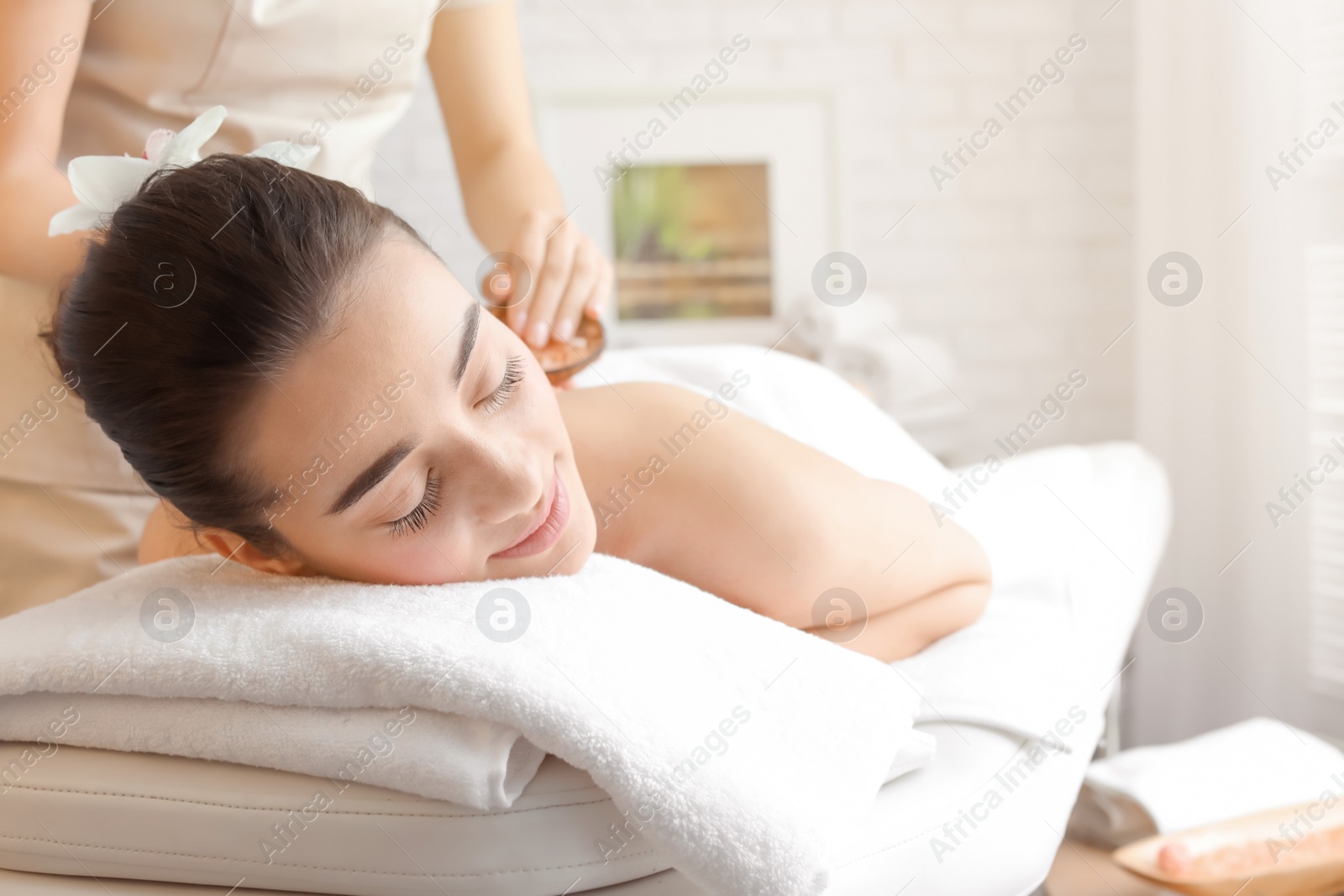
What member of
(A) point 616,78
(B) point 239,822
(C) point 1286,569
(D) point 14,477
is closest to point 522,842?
(B) point 239,822

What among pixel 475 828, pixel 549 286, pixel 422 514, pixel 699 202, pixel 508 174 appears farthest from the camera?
pixel 699 202


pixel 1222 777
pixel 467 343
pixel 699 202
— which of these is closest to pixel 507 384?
pixel 467 343

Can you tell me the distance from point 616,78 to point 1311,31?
1.58 m

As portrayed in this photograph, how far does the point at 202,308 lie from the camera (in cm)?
62

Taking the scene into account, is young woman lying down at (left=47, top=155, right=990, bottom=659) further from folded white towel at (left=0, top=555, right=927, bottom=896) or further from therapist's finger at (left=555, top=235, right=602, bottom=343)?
therapist's finger at (left=555, top=235, right=602, bottom=343)

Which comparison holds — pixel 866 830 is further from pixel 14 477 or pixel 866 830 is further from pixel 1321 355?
pixel 1321 355

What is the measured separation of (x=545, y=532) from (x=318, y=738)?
0.21m

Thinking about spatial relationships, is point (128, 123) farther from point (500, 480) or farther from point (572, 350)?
point (500, 480)

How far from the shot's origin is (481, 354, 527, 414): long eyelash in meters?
0.69

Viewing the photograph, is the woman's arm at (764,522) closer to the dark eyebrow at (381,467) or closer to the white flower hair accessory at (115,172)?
the dark eyebrow at (381,467)

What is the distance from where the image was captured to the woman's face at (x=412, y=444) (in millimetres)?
639

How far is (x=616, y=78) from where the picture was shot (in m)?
2.64

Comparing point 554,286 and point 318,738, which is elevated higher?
point 554,286

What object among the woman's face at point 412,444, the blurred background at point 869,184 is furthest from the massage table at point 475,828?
the blurred background at point 869,184
